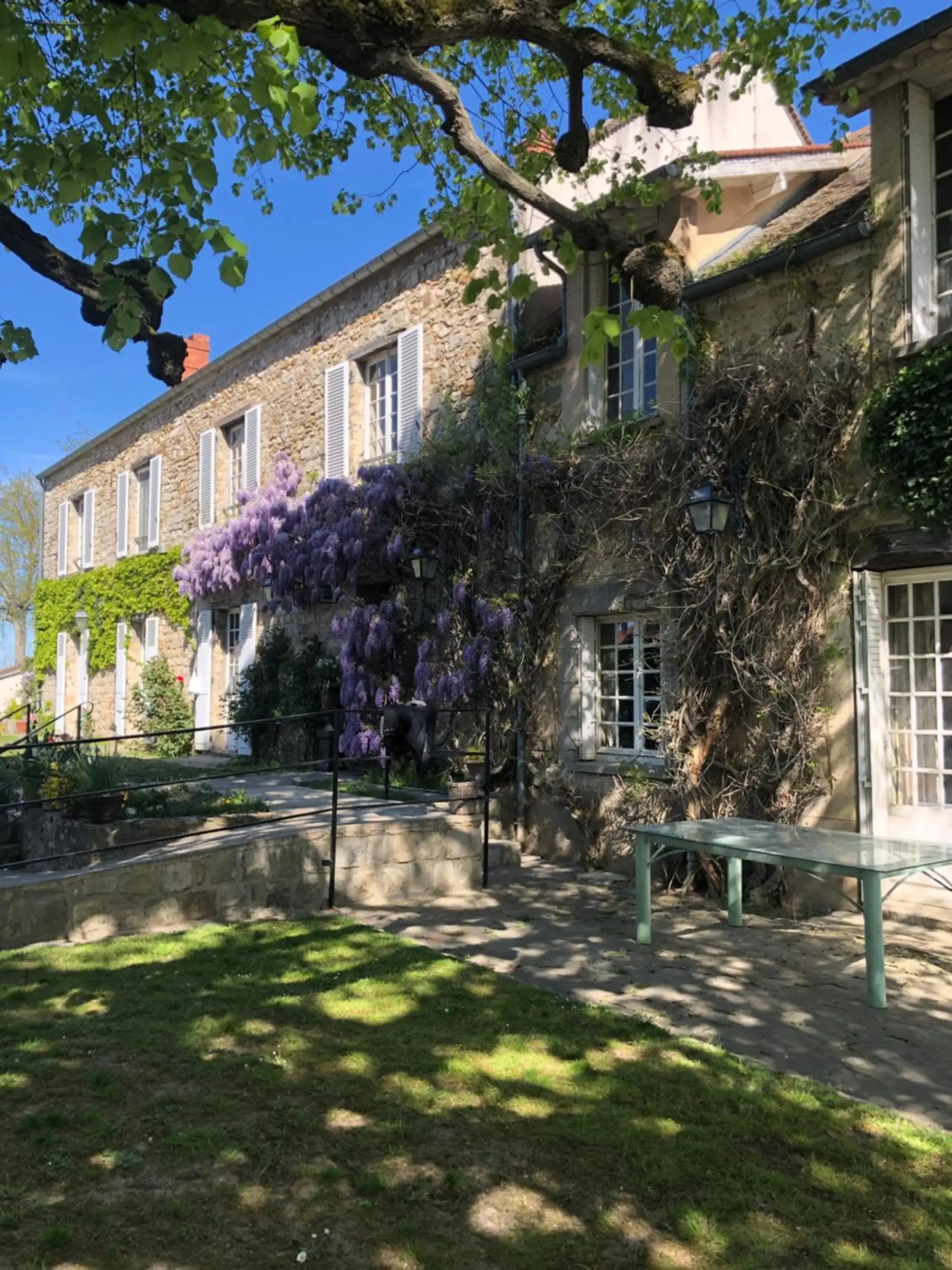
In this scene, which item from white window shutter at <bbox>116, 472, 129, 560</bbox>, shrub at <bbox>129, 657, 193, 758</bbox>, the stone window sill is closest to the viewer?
the stone window sill

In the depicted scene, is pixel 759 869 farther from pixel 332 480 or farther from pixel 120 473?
pixel 120 473

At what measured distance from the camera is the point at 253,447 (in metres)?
13.8

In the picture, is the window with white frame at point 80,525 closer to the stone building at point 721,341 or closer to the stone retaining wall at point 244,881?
the stone building at point 721,341

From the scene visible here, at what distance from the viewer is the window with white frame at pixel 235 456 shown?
1448 centimetres

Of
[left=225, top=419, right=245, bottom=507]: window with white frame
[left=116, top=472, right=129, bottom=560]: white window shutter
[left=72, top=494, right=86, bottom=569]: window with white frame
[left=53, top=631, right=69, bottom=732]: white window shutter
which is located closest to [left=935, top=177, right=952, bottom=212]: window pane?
[left=225, top=419, right=245, bottom=507]: window with white frame

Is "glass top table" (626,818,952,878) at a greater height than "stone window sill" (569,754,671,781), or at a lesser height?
lesser

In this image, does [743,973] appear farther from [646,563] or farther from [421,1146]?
[646,563]

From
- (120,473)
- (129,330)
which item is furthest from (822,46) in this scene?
(120,473)

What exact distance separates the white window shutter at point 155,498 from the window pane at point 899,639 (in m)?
13.3

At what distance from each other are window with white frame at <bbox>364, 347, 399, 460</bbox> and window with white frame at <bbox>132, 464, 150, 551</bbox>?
7077mm

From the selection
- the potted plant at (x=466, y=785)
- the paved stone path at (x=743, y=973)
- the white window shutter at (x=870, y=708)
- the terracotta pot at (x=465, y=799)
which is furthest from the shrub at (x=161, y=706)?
the white window shutter at (x=870, y=708)

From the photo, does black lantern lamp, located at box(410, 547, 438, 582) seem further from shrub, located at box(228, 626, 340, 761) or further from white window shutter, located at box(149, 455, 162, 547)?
white window shutter, located at box(149, 455, 162, 547)

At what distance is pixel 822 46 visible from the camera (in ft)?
21.3

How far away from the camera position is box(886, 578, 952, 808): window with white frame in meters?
5.87
